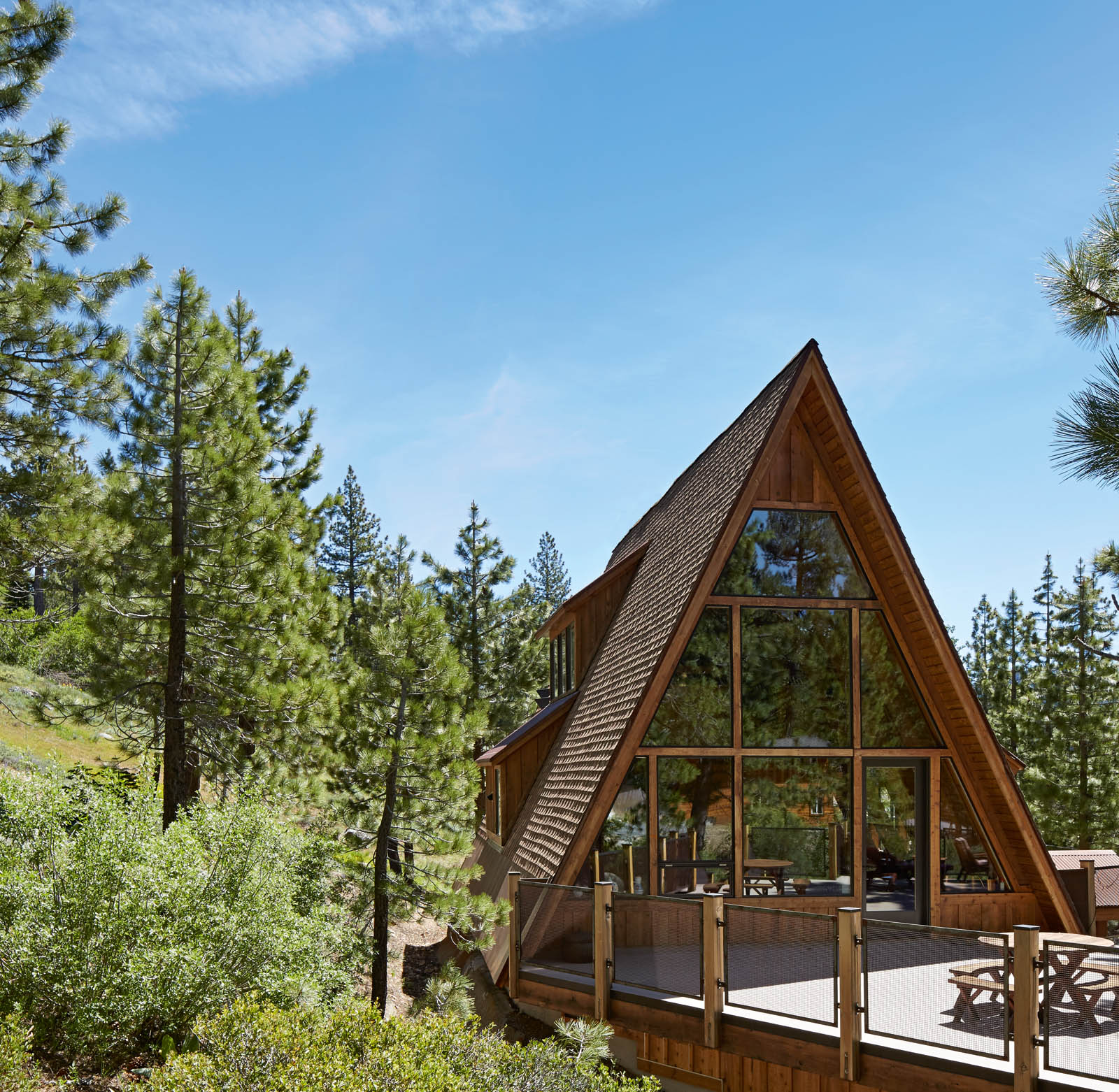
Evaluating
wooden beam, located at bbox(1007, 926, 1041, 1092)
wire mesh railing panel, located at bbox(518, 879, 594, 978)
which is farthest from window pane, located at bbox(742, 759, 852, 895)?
wooden beam, located at bbox(1007, 926, 1041, 1092)

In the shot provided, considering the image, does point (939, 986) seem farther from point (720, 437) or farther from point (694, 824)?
point (720, 437)

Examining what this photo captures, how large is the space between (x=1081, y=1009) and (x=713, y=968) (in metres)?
2.85

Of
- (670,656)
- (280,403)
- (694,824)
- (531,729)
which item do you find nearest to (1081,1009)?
(694,824)

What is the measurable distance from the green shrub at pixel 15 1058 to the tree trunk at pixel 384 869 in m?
5.49

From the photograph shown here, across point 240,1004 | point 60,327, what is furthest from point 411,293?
point 240,1004

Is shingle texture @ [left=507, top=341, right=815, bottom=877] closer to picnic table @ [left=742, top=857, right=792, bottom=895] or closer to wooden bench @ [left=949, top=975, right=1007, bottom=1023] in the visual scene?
picnic table @ [left=742, top=857, right=792, bottom=895]

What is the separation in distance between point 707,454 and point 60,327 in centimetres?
1006

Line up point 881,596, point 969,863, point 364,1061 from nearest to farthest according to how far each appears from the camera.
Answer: point 364,1061, point 969,863, point 881,596

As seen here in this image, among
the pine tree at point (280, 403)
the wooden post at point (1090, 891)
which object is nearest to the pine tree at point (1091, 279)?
the wooden post at point (1090, 891)

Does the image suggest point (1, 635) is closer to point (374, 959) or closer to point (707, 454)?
point (374, 959)

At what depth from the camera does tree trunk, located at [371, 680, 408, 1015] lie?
11773mm

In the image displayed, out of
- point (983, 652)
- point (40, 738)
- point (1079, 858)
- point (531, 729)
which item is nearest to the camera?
point (1079, 858)

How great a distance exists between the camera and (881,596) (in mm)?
11461

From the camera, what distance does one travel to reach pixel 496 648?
93.1 feet
